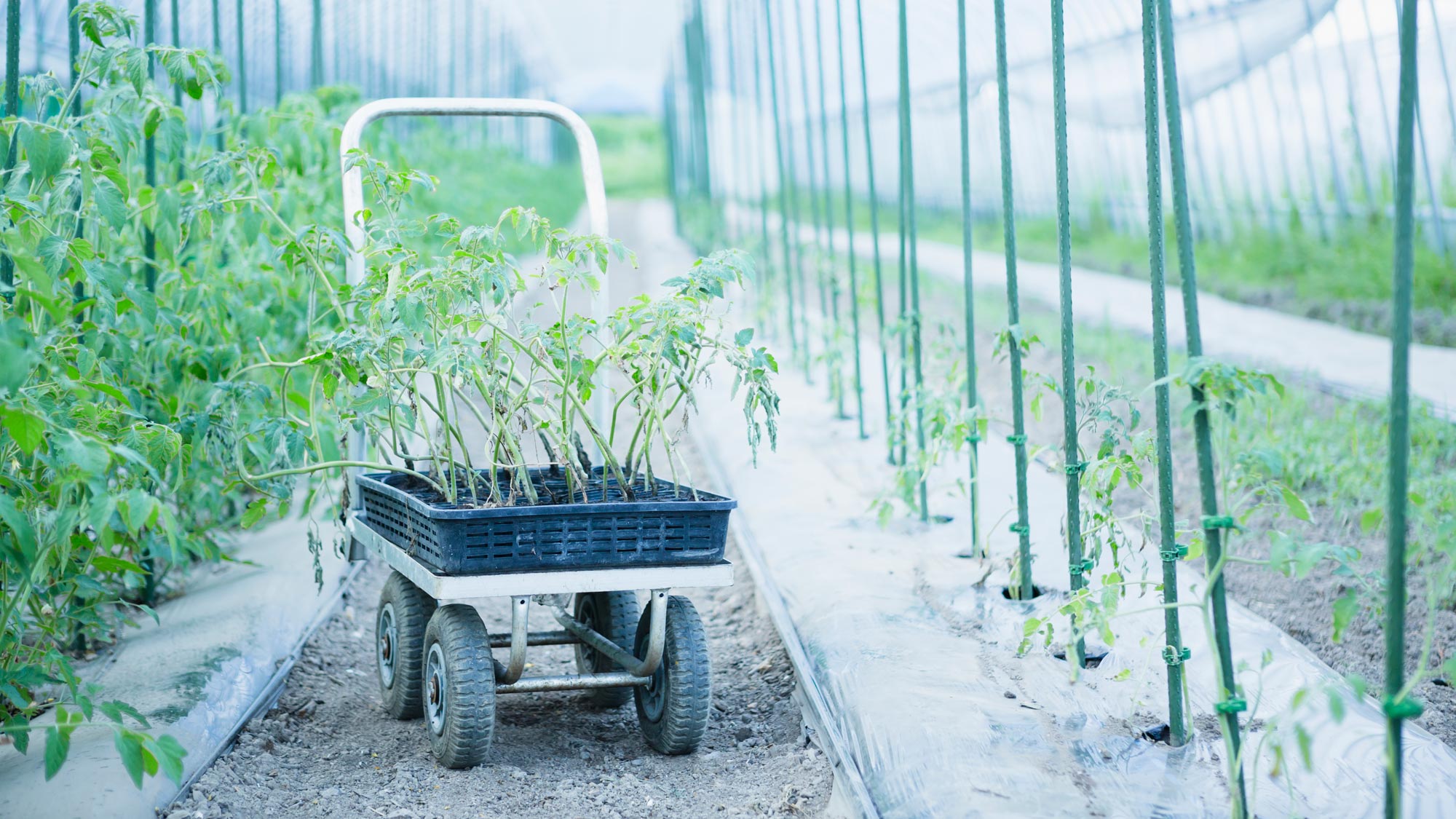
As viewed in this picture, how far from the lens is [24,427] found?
157 centimetres

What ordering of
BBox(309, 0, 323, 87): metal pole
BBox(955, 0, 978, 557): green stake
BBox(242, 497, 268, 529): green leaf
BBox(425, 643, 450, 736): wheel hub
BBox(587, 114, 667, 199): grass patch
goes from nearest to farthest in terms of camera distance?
BBox(425, 643, 450, 736): wheel hub, BBox(242, 497, 268, 529): green leaf, BBox(955, 0, 978, 557): green stake, BBox(309, 0, 323, 87): metal pole, BBox(587, 114, 667, 199): grass patch

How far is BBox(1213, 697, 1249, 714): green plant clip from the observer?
1663 millimetres

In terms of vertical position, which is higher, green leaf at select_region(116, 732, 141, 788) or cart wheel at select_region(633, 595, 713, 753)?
green leaf at select_region(116, 732, 141, 788)

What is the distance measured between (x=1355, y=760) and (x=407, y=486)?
1.85m

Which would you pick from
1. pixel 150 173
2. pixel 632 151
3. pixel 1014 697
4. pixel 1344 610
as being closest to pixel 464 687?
pixel 1014 697

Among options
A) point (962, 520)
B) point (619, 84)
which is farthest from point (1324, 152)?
point (619, 84)

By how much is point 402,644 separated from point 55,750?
820 millimetres

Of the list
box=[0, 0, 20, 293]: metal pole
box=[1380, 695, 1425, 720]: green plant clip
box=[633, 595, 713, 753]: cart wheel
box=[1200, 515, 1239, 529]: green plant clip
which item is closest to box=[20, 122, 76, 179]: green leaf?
box=[0, 0, 20, 293]: metal pole

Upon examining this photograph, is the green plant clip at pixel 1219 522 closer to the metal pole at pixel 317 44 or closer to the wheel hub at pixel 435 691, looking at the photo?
the wheel hub at pixel 435 691

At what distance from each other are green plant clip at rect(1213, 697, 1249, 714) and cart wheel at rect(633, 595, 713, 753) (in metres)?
0.91

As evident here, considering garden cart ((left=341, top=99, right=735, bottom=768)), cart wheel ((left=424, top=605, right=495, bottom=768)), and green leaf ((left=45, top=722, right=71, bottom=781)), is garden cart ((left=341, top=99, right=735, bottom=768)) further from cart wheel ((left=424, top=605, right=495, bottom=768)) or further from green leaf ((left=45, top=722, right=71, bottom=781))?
green leaf ((left=45, top=722, right=71, bottom=781))

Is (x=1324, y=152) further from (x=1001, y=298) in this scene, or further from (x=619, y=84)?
(x=619, y=84)

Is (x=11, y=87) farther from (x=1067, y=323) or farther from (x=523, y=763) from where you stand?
(x=1067, y=323)

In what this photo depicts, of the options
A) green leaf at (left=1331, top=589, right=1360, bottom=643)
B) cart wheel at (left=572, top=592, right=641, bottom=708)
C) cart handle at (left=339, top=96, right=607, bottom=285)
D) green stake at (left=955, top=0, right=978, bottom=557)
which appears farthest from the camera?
green stake at (left=955, top=0, right=978, bottom=557)
